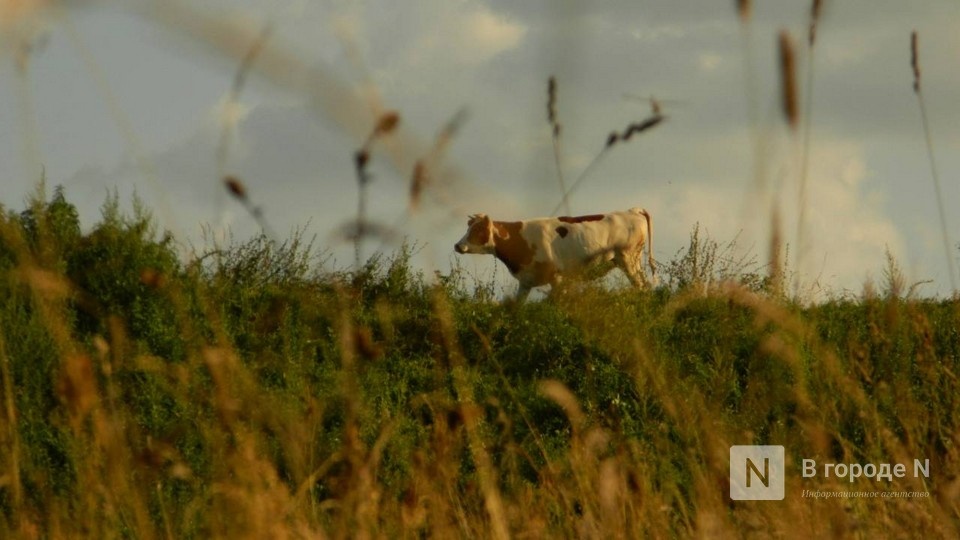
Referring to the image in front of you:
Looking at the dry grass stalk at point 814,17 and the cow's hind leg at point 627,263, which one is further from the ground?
the cow's hind leg at point 627,263

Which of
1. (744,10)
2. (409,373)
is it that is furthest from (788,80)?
(409,373)

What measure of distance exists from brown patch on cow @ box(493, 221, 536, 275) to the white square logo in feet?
40.3

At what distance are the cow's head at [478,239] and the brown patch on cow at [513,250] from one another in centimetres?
9

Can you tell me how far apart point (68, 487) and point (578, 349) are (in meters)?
4.10

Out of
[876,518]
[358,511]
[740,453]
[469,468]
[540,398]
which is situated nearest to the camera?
[358,511]

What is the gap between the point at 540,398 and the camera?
9242mm

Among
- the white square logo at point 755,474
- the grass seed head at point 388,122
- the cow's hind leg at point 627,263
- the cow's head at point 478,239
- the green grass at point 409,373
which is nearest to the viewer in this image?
the grass seed head at point 388,122

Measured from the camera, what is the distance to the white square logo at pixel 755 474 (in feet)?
12.1

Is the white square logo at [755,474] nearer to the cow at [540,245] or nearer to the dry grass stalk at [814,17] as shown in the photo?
the dry grass stalk at [814,17]

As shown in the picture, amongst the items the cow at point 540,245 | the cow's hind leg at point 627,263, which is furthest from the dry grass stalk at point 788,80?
the cow's hind leg at point 627,263

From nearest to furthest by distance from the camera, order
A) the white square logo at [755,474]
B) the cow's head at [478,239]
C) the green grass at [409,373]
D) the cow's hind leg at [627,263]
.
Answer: the white square logo at [755,474]
the green grass at [409,373]
the cow's head at [478,239]
the cow's hind leg at [627,263]

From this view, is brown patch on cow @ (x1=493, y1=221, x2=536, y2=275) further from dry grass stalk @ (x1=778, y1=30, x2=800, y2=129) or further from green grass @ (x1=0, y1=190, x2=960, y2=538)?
dry grass stalk @ (x1=778, y1=30, x2=800, y2=129)

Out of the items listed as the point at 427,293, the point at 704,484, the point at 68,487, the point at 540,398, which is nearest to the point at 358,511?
the point at 704,484

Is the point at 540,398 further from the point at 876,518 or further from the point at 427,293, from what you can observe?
the point at 876,518
